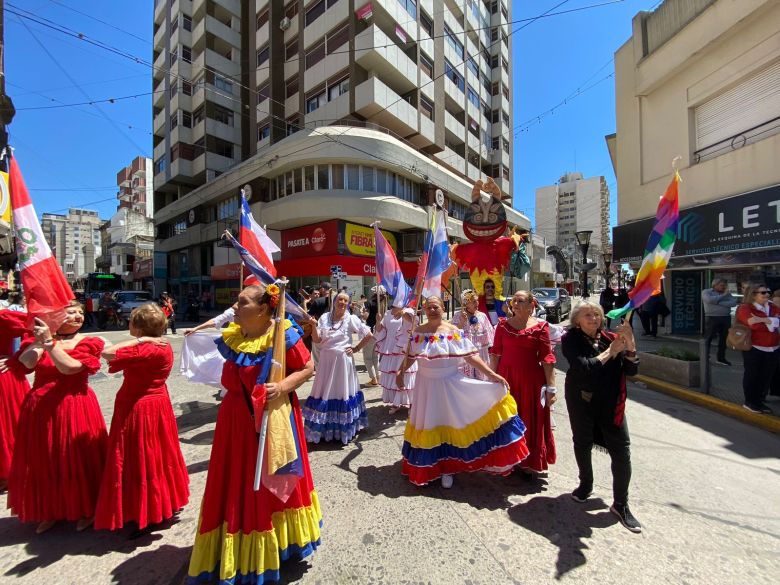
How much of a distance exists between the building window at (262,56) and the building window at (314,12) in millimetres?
4491

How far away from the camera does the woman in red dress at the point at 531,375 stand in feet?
11.7

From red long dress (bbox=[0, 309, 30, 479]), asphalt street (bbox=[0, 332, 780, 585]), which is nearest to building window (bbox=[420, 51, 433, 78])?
red long dress (bbox=[0, 309, 30, 479])

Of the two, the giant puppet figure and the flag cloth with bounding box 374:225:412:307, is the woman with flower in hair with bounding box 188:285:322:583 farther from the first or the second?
the giant puppet figure

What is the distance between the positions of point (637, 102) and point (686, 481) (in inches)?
516

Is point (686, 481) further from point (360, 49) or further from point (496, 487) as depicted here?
point (360, 49)

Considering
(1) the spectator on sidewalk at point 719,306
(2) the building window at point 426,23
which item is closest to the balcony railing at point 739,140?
(1) the spectator on sidewalk at point 719,306

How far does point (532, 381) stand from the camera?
3654mm

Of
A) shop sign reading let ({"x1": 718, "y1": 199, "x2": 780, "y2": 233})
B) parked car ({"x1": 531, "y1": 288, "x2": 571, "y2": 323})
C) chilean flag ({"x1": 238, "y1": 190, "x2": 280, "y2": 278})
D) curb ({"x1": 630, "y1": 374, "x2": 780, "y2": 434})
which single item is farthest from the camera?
parked car ({"x1": 531, "y1": 288, "x2": 571, "y2": 323})

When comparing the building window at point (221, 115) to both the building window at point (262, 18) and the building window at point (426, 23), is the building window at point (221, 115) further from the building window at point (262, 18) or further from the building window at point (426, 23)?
the building window at point (426, 23)

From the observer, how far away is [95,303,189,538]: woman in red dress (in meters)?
2.69

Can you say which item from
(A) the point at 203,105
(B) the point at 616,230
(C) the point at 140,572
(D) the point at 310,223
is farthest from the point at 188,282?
(C) the point at 140,572

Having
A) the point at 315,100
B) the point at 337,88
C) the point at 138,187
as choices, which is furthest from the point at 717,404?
the point at 138,187

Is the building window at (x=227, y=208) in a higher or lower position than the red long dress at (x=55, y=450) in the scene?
higher

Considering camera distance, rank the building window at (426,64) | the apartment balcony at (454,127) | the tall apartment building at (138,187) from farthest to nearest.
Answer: the tall apartment building at (138,187), the apartment balcony at (454,127), the building window at (426,64)
